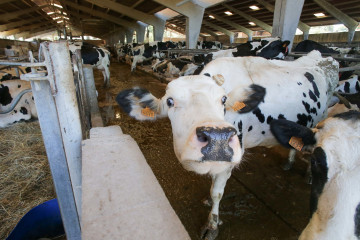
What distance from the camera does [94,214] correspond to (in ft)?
3.10

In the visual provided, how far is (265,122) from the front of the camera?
2.75 metres

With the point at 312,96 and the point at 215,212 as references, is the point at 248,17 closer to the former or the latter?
the point at 312,96

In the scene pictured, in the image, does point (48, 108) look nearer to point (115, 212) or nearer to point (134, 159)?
point (134, 159)

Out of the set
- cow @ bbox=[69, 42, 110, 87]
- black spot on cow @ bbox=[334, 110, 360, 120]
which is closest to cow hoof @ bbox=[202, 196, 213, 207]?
black spot on cow @ bbox=[334, 110, 360, 120]

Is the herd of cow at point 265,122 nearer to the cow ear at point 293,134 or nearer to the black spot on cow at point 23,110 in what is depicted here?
the cow ear at point 293,134

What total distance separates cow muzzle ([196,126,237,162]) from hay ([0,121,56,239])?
2240 mm

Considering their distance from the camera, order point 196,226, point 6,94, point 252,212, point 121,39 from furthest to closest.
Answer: point 121,39
point 6,94
point 252,212
point 196,226

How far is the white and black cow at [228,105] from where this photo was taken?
143 cm

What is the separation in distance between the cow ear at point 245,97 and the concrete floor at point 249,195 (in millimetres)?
1290

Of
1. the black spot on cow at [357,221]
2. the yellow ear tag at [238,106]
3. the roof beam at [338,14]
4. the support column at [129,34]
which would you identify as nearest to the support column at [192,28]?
the roof beam at [338,14]

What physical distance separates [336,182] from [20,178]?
3.43 meters

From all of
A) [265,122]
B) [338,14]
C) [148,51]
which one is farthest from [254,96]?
[338,14]

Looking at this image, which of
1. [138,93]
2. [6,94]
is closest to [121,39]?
[6,94]

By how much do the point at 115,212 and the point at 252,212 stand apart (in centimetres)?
219
